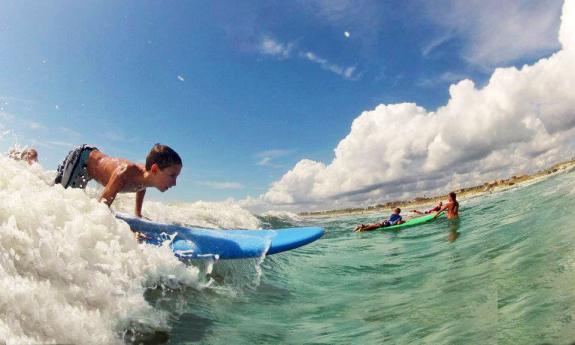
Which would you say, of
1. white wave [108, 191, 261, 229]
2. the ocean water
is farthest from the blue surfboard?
white wave [108, 191, 261, 229]

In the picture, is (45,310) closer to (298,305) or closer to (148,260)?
(148,260)

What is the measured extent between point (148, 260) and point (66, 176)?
138 inches

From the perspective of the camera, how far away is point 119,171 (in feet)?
19.4

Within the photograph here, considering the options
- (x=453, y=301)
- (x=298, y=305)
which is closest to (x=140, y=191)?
(x=298, y=305)

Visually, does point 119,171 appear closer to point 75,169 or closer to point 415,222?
point 75,169

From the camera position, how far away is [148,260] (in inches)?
187

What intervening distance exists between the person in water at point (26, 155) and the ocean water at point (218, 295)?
8.05ft

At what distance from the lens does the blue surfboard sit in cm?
580

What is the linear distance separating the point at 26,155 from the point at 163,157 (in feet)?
15.2

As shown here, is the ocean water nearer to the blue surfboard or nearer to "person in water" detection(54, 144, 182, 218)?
the blue surfboard

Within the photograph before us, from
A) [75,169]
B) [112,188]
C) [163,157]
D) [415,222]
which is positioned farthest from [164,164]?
A: [415,222]

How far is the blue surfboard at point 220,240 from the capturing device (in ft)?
19.0

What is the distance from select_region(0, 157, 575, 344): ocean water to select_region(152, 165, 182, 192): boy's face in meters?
1.09

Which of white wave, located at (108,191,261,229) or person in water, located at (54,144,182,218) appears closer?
person in water, located at (54,144,182,218)
